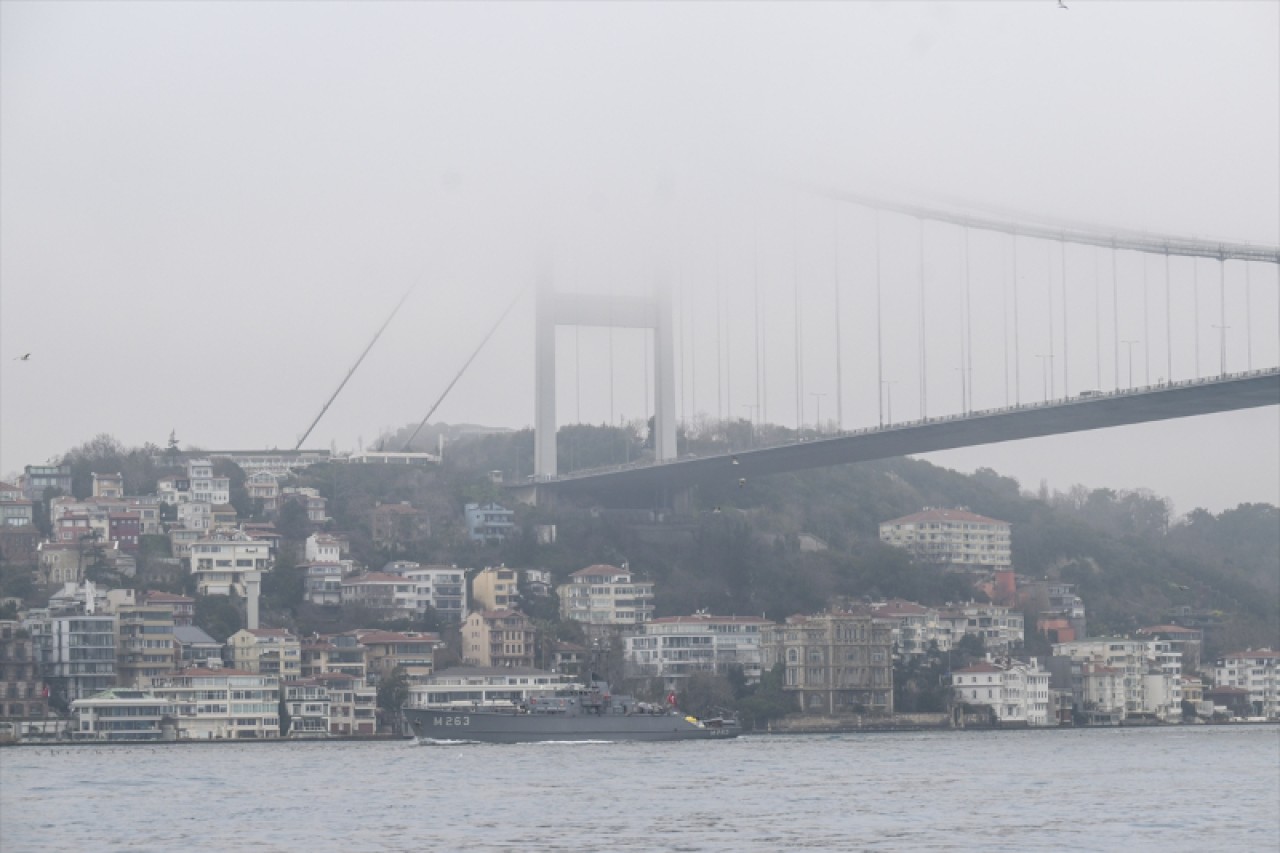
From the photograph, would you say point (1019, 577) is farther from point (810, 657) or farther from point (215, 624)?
point (215, 624)

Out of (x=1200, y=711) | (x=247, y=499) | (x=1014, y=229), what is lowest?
(x=1200, y=711)

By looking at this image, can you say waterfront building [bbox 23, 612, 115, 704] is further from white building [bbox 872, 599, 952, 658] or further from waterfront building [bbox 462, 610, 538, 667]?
white building [bbox 872, 599, 952, 658]

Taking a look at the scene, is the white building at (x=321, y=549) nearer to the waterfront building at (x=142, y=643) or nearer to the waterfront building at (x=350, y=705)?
the waterfront building at (x=142, y=643)

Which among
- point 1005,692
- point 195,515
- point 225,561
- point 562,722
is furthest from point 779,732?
point 195,515

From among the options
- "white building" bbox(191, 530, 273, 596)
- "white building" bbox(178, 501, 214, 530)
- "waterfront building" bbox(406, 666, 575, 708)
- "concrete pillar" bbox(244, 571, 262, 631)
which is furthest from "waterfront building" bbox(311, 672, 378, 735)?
"white building" bbox(178, 501, 214, 530)

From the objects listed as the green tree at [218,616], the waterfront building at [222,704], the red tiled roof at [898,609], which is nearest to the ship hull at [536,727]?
the waterfront building at [222,704]

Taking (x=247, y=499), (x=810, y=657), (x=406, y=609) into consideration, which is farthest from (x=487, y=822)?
(x=247, y=499)

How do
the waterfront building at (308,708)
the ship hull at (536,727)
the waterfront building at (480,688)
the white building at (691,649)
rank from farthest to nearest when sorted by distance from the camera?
1. the white building at (691,649)
2. the waterfront building at (480,688)
3. the waterfront building at (308,708)
4. the ship hull at (536,727)
